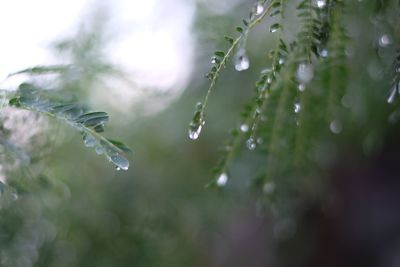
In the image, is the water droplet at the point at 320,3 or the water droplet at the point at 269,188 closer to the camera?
the water droplet at the point at 320,3

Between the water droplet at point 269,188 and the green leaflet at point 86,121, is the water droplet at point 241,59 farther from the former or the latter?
the water droplet at point 269,188

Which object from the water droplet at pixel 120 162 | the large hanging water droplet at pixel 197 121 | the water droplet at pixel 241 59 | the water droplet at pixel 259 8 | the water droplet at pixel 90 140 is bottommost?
the water droplet at pixel 120 162

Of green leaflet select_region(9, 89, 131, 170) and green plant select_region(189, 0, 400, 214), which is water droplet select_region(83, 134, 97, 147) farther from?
green plant select_region(189, 0, 400, 214)

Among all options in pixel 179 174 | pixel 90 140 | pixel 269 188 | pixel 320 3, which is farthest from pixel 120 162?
pixel 179 174

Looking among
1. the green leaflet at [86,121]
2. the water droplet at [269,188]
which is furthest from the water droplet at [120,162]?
the water droplet at [269,188]

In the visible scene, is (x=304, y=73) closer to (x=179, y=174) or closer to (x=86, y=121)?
(x=86, y=121)

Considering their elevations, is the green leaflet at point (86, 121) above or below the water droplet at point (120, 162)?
above
